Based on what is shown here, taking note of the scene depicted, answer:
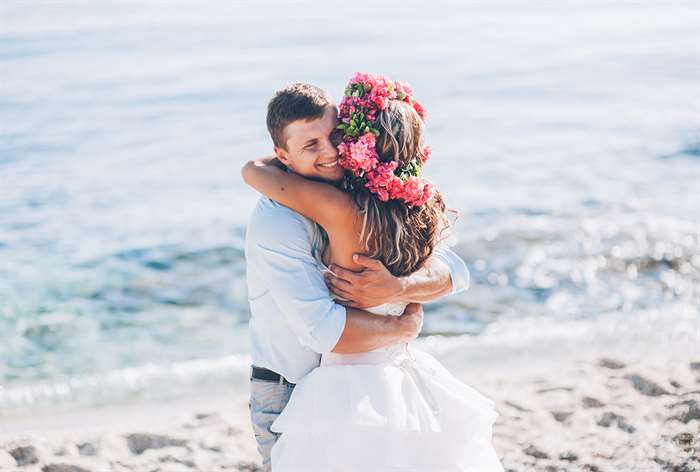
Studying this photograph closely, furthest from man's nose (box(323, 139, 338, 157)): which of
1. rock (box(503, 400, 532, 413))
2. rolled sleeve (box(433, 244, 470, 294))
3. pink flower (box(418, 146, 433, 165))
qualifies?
rock (box(503, 400, 532, 413))

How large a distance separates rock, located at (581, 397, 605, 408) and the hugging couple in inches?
99.6

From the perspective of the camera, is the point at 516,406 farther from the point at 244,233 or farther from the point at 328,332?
the point at 244,233

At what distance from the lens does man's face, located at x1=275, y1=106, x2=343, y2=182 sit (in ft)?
10.6

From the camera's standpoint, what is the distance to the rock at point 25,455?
16.7 feet

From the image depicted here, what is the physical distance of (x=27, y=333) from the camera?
26.2 ft

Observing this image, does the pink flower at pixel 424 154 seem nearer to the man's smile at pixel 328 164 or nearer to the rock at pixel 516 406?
the man's smile at pixel 328 164

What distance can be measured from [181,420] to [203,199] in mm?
5784

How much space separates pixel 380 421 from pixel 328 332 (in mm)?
347

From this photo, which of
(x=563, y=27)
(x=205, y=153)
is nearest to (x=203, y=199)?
(x=205, y=153)

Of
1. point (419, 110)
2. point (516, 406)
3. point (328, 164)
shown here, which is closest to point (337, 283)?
point (328, 164)

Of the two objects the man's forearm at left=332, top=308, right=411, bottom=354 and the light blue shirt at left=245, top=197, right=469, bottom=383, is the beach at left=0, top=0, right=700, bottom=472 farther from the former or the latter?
the light blue shirt at left=245, top=197, right=469, bottom=383

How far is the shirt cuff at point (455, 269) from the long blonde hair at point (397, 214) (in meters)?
0.26

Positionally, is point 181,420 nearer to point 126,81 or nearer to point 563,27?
point 126,81

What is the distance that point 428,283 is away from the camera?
3.47 meters
